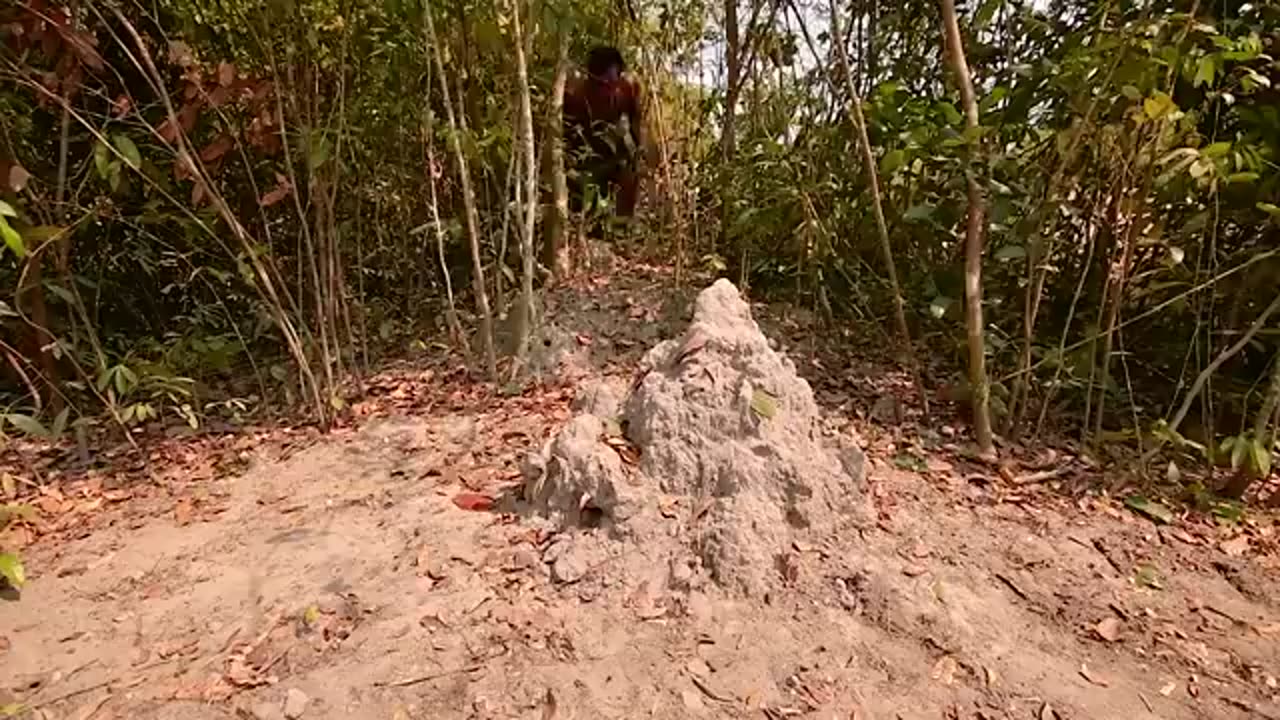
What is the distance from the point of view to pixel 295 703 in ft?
5.78

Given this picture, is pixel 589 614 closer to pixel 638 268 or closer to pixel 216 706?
pixel 216 706

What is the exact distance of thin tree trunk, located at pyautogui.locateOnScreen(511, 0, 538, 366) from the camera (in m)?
2.89

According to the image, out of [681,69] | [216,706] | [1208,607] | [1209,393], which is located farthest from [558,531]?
[681,69]

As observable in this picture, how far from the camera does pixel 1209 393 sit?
2.78 meters

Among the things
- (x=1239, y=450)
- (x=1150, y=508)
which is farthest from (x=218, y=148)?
(x=1239, y=450)

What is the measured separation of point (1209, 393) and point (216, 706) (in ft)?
9.72

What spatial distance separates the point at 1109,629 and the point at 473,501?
1662 millimetres

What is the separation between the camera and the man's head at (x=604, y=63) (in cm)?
411

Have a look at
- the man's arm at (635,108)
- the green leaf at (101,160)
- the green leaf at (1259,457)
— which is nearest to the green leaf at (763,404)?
the green leaf at (1259,457)

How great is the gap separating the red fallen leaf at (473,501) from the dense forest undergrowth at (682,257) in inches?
4.6

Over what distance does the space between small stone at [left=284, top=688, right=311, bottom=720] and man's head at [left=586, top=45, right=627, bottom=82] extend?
3169mm

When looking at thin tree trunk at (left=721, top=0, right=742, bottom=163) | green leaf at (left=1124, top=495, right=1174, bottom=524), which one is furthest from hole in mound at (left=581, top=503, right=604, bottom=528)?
thin tree trunk at (left=721, top=0, right=742, bottom=163)

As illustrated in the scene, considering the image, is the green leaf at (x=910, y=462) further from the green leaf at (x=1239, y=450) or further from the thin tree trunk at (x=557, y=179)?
the thin tree trunk at (x=557, y=179)

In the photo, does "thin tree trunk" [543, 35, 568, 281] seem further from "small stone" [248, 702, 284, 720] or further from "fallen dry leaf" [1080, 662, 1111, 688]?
"fallen dry leaf" [1080, 662, 1111, 688]
